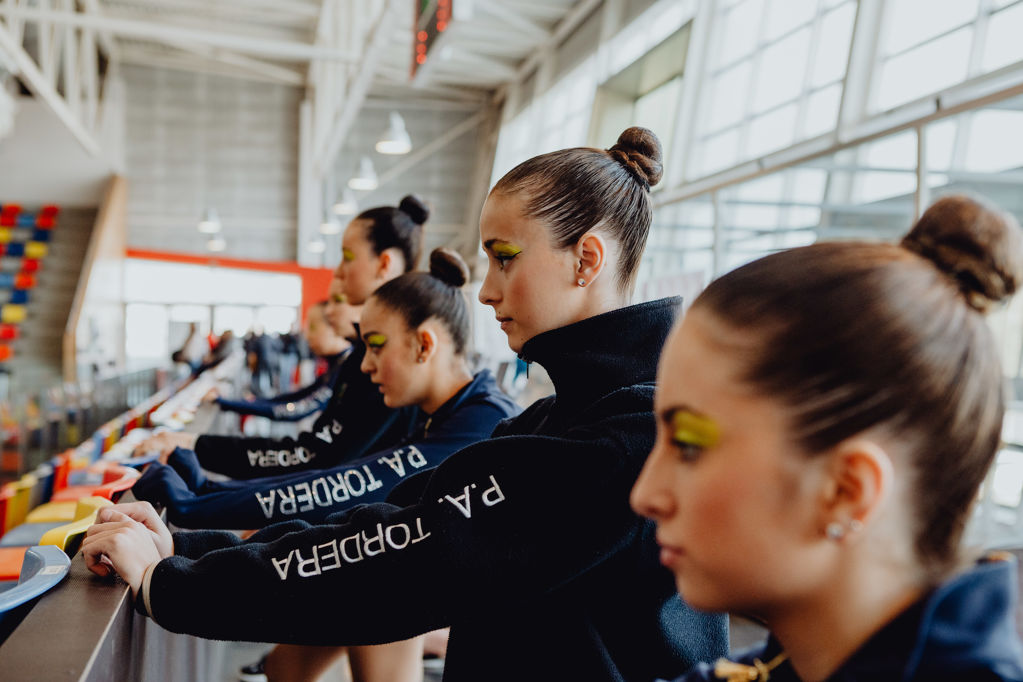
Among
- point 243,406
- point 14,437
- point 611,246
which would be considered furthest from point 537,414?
point 14,437

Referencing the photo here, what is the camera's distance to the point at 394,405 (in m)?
2.39

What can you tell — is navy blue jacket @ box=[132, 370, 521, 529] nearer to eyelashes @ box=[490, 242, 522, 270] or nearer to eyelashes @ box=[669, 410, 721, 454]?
eyelashes @ box=[490, 242, 522, 270]

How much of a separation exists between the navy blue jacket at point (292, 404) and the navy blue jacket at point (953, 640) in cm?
409

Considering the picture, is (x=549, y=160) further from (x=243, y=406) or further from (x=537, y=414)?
(x=243, y=406)

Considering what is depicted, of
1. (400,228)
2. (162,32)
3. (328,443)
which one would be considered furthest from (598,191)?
(162,32)

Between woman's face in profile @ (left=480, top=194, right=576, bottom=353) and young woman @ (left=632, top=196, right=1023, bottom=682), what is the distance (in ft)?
1.91

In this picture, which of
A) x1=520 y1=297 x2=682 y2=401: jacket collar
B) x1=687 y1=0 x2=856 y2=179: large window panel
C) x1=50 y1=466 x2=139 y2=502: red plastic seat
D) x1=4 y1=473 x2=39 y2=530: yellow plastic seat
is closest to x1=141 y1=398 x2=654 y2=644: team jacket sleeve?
x1=520 y1=297 x2=682 y2=401: jacket collar

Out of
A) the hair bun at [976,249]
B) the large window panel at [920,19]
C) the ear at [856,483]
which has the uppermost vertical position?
the large window panel at [920,19]

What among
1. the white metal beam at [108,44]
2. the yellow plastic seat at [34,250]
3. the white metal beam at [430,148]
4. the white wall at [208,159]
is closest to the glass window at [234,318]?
the white wall at [208,159]

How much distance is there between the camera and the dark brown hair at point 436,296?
237 centimetres

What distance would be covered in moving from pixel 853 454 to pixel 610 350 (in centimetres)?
61

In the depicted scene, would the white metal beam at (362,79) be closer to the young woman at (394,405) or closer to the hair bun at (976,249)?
the young woman at (394,405)

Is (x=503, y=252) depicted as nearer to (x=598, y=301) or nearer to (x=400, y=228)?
(x=598, y=301)

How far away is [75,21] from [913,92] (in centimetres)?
1054
